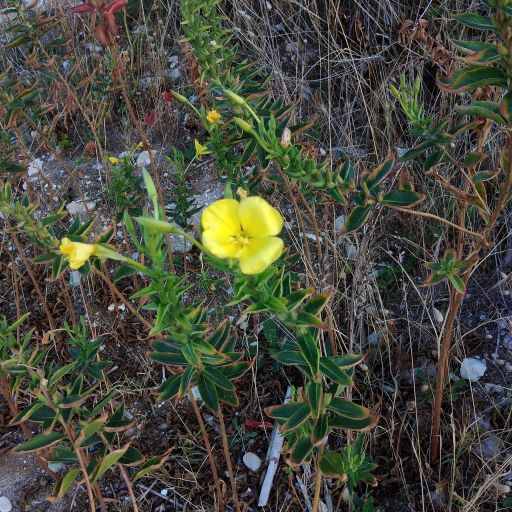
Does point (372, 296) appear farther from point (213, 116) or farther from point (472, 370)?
point (213, 116)

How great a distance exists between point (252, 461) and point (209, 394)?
0.62 m

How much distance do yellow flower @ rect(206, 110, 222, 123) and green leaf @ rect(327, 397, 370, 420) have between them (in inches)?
37.1

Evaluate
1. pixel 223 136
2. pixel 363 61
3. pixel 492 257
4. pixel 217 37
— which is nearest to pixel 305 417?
pixel 223 136

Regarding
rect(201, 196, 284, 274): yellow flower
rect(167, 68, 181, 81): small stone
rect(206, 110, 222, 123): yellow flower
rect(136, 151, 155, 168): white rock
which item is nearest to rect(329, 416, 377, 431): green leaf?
rect(201, 196, 284, 274): yellow flower

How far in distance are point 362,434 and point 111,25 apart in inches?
58.4

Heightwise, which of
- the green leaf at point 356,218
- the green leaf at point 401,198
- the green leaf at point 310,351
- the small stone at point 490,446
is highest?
the green leaf at point 401,198

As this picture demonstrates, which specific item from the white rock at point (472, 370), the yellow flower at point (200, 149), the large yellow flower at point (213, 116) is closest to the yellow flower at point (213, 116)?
the large yellow flower at point (213, 116)

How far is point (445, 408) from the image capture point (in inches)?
79.5

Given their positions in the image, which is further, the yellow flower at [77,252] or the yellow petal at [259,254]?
the yellow flower at [77,252]

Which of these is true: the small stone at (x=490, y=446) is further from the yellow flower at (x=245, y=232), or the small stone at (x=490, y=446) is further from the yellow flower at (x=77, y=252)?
the yellow flower at (x=77, y=252)

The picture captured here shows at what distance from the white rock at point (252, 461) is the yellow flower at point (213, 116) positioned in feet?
3.51

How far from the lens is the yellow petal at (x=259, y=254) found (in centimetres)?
103

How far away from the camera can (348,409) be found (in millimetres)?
1366

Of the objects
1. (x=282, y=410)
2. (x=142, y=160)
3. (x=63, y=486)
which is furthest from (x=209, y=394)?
(x=142, y=160)
